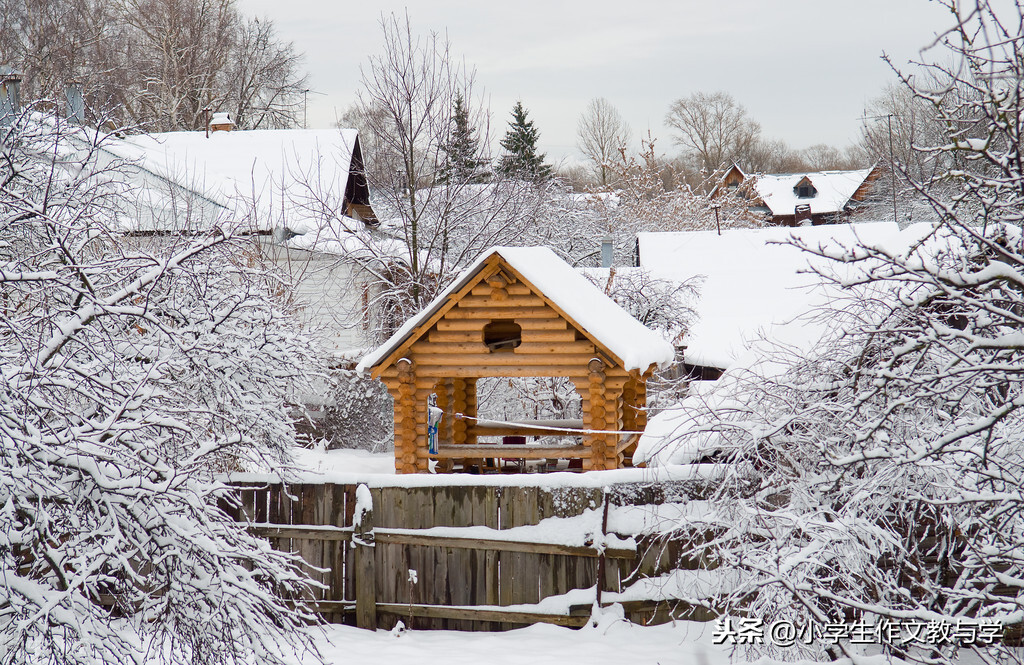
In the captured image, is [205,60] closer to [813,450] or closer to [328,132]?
[328,132]

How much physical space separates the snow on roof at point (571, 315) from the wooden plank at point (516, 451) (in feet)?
4.95

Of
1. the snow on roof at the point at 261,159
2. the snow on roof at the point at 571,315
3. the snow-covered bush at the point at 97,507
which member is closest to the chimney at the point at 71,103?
the snow-covered bush at the point at 97,507

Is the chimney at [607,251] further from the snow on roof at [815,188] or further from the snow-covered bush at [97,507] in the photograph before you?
the snow on roof at [815,188]

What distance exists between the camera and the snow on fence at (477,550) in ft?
27.0

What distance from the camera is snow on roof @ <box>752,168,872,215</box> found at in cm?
5962

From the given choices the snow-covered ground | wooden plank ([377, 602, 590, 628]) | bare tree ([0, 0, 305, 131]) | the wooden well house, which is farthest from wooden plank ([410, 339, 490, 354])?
bare tree ([0, 0, 305, 131])

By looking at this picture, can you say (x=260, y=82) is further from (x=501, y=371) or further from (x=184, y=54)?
(x=501, y=371)

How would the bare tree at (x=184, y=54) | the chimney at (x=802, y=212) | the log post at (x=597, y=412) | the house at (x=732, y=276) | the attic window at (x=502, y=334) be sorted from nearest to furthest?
the log post at (x=597, y=412) < the attic window at (x=502, y=334) < the house at (x=732, y=276) < the bare tree at (x=184, y=54) < the chimney at (x=802, y=212)

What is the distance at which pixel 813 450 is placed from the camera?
249 inches

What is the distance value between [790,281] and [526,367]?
1620 cm

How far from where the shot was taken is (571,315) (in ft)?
36.8

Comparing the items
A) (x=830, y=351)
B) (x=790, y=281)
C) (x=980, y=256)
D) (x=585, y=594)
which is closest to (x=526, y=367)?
(x=585, y=594)

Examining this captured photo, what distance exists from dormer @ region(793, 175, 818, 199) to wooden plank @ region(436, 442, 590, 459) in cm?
5373

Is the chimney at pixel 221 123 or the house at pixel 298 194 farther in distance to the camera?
the chimney at pixel 221 123
